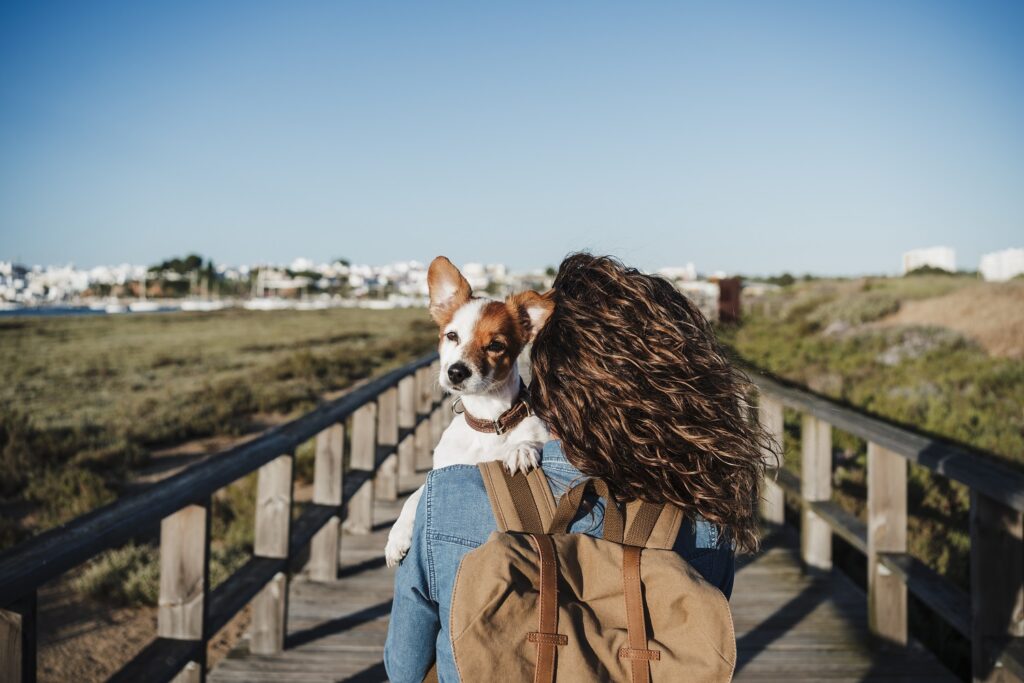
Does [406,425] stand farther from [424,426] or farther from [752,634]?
[752,634]

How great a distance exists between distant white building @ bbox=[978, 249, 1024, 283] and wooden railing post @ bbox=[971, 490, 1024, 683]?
123 feet

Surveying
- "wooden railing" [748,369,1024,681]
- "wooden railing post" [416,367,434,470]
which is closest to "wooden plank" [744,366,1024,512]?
"wooden railing" [748,369,1024,681]

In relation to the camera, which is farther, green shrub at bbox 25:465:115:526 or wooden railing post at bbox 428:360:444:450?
wooden railing post at bbox 428:360:444:450

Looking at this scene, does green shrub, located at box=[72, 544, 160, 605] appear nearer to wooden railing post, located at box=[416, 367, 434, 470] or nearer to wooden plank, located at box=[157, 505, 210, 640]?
wooden railing post, located at box=[416, 367, 434, 470]

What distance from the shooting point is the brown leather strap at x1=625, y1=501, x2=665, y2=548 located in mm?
1337

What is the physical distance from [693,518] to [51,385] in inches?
851

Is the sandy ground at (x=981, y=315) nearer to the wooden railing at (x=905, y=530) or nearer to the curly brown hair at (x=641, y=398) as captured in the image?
the wooden railing at (x=905, y=530)

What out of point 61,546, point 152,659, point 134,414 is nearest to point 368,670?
point 152,659

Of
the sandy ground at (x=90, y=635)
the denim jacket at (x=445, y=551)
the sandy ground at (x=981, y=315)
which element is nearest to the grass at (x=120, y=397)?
the sandy ground at (x=90, y=635)

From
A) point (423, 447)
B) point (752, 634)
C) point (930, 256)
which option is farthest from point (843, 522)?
point (930, 256)

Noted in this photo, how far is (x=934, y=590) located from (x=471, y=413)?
2.07 meters

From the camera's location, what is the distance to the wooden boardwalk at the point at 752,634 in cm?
325

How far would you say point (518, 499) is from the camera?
4.37 ft

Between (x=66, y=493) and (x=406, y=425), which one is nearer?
(x=406, y=425)
